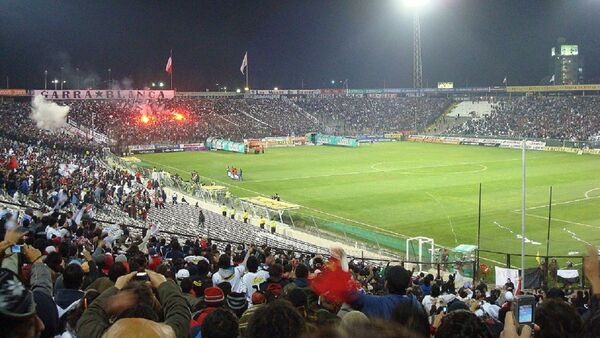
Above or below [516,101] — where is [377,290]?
below

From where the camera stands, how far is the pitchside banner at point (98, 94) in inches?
2935

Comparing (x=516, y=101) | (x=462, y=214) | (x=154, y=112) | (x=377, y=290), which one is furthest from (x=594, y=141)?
(x=377, y=290)

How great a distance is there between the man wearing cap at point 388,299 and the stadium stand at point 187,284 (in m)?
0.01

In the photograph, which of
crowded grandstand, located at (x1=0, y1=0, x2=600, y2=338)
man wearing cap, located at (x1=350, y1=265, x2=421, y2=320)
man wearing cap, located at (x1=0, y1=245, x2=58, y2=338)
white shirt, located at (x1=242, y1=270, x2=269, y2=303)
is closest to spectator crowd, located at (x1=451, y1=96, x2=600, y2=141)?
crowded grandstand, located at (x1=0, y1=0, x2=600, y2=338)

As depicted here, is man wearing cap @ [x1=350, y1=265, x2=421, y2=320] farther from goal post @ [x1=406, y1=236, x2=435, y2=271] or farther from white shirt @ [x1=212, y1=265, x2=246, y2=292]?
goal post @ [x1=406, y1=236, x2=435, y2=271]

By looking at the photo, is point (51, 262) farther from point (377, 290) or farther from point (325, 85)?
point (325, 85)

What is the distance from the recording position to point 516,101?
9494 cm

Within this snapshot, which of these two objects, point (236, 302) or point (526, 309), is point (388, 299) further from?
point (526, 309)

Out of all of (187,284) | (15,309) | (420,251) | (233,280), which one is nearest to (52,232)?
(233,280)

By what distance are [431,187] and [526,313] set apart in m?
38.8

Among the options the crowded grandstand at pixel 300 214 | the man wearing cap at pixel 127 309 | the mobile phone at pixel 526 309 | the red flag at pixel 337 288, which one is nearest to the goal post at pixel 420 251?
the crowded grandstand at pixel 300 214

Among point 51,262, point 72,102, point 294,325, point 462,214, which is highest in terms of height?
point 72,102

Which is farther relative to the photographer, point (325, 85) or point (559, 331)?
point (325, 85)

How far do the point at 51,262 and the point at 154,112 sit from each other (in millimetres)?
77396
